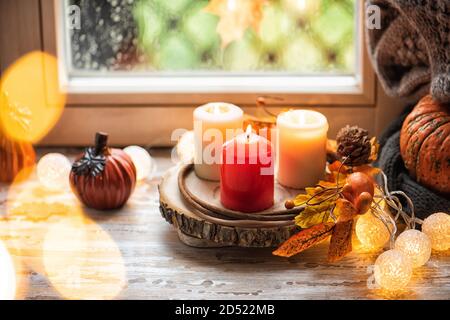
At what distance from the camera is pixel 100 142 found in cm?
123

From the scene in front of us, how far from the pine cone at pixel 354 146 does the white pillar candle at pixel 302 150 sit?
3cm

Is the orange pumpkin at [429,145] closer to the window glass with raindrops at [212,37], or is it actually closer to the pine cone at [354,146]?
the pine cone at [354,146]

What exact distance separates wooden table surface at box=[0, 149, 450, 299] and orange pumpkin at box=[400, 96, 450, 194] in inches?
4.9

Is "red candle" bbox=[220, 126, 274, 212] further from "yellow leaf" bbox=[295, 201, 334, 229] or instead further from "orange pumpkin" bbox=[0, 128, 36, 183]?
"orange pumpkin" bbox=[0, 128, 36, 183]

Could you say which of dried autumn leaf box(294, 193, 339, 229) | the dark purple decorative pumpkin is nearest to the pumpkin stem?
the dark purple decorative pumpkin

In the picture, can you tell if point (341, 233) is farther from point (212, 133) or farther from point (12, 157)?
point (12, 157)

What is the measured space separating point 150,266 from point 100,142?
25 centimetres

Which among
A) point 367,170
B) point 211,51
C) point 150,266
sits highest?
point 211,51

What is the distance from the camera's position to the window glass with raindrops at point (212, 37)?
145cm

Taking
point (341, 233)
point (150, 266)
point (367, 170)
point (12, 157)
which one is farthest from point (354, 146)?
point (12, 157)

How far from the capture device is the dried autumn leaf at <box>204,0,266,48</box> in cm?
144

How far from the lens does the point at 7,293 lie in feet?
3.34
